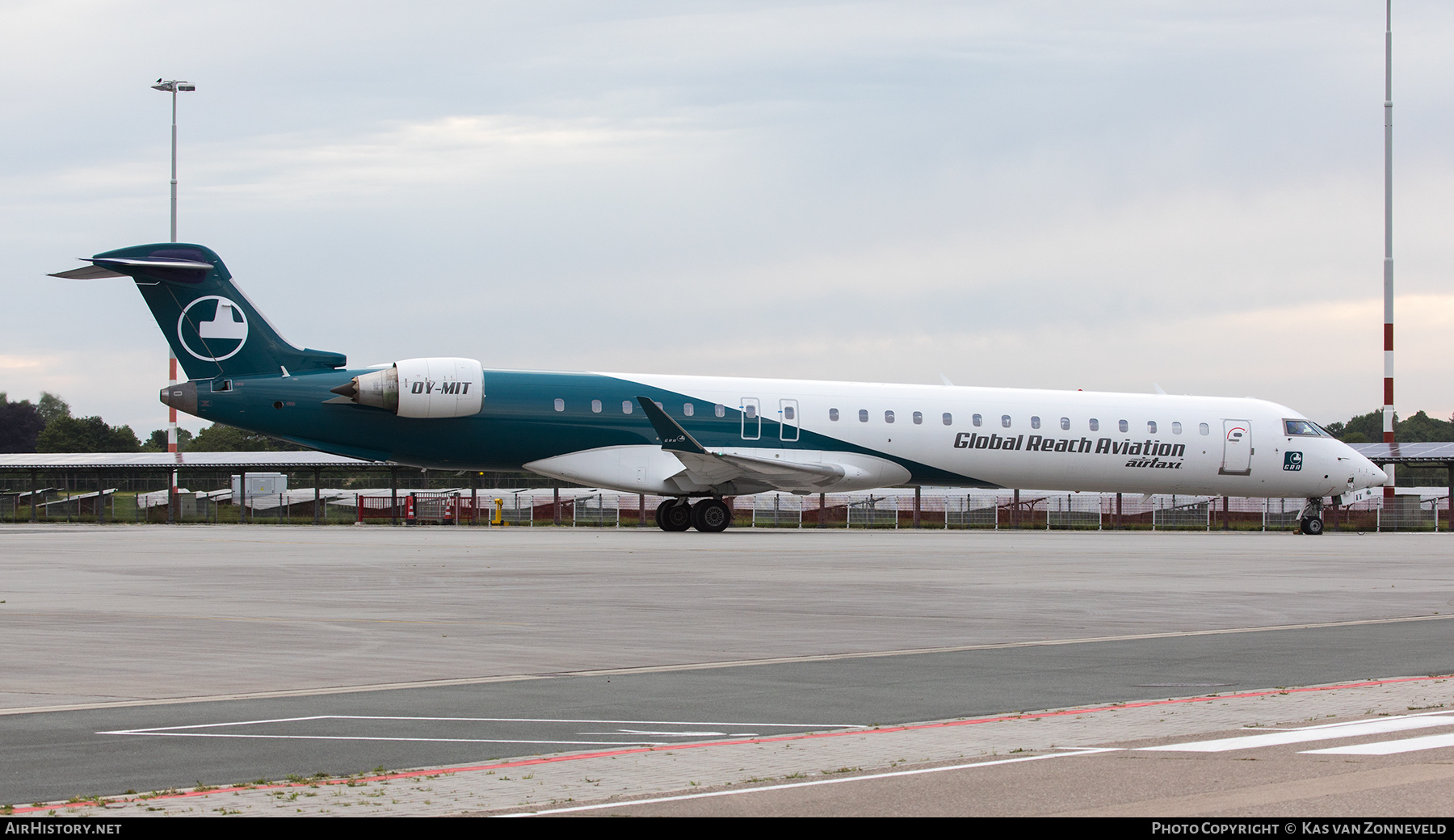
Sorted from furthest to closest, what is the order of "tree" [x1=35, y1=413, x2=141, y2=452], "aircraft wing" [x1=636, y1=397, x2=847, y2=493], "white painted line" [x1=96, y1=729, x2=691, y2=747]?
"tree" [x1=35, y1=413, x2=141, y2=452]
"aircraft wing" [x1=636, y1=397, x2=847, y2=493]
"white painted line" [x1=96, y1=729, x2=691, y2=747]

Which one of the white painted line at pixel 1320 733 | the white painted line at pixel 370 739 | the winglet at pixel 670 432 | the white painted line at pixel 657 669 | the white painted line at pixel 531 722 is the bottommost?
the white painted line at pixel 657 669

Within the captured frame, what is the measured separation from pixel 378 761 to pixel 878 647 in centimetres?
620

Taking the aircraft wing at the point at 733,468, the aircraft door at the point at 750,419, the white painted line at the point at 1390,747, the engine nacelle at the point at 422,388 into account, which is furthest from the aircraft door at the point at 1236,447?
the white painted line at the point at 1390,747

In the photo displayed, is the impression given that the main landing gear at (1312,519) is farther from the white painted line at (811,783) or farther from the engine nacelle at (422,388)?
the white painted line at (811,783)

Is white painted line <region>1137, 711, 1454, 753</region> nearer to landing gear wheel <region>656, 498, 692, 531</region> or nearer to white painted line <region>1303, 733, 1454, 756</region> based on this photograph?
white painted line <region>1303, 733, 1454, 756</region>

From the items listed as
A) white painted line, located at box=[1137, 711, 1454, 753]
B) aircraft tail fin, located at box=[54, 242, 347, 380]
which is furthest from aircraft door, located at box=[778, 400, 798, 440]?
white painted line, located at box=[1137, 711, 1454, 753]

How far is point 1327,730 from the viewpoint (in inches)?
315

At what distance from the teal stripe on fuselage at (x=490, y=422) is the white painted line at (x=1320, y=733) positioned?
2834cm

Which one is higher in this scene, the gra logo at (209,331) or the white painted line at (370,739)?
the gra logo at (209,331)

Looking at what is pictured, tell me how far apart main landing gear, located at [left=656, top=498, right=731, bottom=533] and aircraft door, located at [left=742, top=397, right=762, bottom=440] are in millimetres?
1844

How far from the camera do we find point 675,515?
37.8 meters

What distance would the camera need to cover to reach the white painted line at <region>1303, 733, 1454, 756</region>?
7.19 meters

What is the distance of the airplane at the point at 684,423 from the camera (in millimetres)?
35438

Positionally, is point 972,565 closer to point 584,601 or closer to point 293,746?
point 584,601
